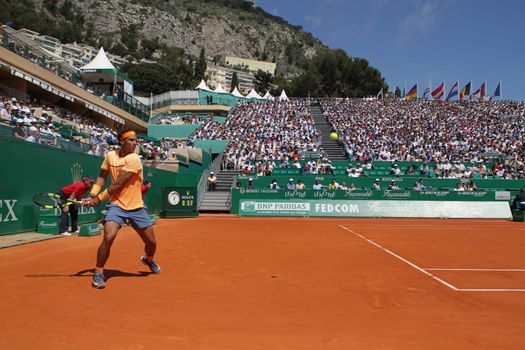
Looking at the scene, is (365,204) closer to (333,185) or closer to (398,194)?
(398,194)

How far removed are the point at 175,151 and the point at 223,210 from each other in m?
6.07

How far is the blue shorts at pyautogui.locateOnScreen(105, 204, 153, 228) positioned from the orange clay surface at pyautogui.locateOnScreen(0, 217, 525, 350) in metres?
0.90

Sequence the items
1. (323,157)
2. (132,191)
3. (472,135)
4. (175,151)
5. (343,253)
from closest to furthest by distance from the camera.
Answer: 1. (132,191)
2. (343,253)
3. (175,151)
4. (323,157)
5. (472,135)

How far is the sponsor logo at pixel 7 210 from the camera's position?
444 inches

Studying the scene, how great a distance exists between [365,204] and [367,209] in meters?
0.30

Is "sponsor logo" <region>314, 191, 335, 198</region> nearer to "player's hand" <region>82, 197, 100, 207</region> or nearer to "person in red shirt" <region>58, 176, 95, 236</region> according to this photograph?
"person in red shirt" <region>58, 176, 95, 236</region>

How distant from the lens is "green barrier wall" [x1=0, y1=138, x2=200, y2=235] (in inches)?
454

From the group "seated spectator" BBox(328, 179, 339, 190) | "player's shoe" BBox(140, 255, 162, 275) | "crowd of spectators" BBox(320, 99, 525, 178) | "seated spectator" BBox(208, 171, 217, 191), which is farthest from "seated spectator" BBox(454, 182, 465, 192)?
"player's shoe" BBox(140, 255, 162, 275)

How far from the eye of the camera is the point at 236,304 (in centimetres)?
541

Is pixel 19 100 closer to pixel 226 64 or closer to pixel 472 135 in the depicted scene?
pixel 472 135

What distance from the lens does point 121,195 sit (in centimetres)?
639

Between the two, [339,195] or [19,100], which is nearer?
[19,100]

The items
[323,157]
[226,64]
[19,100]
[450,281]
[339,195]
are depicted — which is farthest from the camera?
[226,64]

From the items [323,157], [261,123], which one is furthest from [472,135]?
[261,123]
